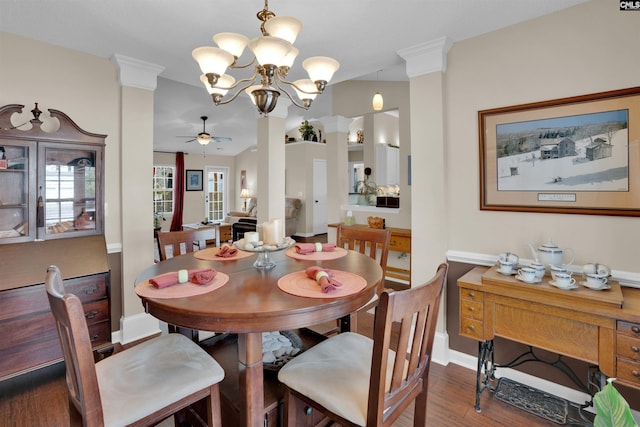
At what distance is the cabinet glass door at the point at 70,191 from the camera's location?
2.32 metres

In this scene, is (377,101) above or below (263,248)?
above

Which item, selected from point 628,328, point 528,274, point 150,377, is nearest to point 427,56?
point 528,274

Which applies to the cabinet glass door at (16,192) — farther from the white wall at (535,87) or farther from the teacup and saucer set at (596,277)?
the teacup and saucer set at (596,277)

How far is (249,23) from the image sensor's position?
2168 mm

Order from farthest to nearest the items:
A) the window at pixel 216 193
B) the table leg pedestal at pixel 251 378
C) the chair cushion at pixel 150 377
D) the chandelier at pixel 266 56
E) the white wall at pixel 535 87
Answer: the window at pixel 216 193 < the white wall at pixel 535 87 < the chandelier at pixel 266 56 < the table leg pedestal at pixel 251 378 < the chair cushion at pixel 150 377

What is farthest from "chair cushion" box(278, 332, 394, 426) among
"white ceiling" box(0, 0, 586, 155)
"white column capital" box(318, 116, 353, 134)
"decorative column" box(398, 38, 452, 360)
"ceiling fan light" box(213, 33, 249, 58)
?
"white column capital" box(318, 116, 353, 134)

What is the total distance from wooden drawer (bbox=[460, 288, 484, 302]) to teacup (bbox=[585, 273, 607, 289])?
0.53 meters

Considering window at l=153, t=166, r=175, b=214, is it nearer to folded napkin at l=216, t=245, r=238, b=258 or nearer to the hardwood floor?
the hardwood floor

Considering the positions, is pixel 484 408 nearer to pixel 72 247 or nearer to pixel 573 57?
pixel 573 57

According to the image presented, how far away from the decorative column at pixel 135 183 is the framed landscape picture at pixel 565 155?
285 centimetres

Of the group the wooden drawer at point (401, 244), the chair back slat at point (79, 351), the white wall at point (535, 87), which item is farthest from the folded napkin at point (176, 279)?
the wooden drawer at point (401, 244)

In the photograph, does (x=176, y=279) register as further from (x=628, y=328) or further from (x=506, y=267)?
(x=628, y=328)

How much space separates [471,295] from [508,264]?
304 millimetres

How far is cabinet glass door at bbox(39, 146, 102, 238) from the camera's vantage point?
7.60 ft
